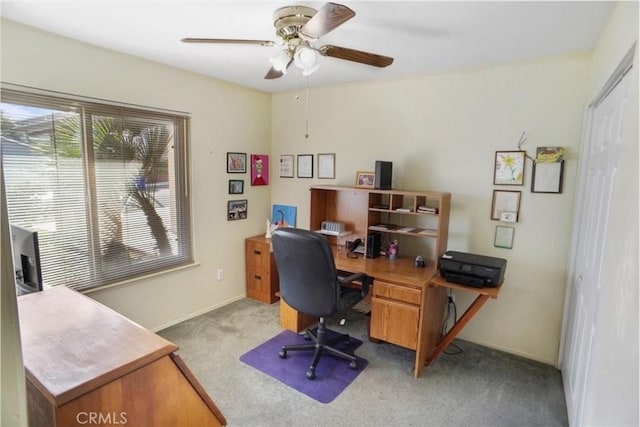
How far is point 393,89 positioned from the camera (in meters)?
3.16

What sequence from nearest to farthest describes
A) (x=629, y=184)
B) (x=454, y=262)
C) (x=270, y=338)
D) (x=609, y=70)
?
(x=629, y=184) < (x=609, y=70) < (x=454, y=262) < (x=270, y=338)

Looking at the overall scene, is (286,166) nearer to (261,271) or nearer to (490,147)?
(261,271)

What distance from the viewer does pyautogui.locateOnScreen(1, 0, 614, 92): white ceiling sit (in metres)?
1.83

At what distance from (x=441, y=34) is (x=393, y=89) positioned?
100 cm

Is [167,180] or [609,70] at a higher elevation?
[609,70]

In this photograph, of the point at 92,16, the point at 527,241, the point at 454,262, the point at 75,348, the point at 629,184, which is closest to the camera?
the point at 629,184

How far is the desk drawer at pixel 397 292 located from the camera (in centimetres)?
244

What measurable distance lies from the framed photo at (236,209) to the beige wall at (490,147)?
1277mm

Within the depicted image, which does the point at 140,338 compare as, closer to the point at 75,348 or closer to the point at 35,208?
the point at 75,348

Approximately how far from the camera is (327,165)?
144 inches

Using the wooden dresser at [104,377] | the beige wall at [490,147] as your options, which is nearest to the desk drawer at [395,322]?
the beige wall at [490,147]

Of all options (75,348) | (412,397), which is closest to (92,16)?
(75,348)

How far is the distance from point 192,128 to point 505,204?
9.35 feet

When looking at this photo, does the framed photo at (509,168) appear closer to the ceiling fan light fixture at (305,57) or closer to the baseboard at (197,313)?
the ceiling fan light fixture at (305,57)
